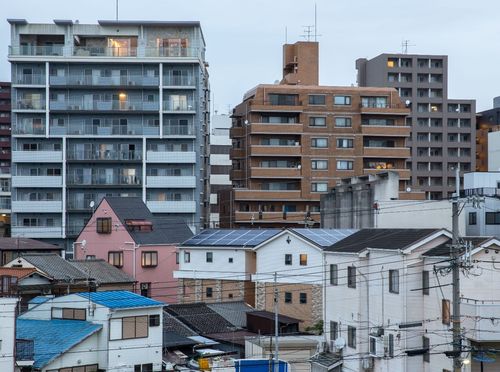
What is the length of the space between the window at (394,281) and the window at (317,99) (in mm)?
44547

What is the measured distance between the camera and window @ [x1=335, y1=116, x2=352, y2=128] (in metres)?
79.1


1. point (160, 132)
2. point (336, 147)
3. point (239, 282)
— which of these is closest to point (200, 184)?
point (160, 132)

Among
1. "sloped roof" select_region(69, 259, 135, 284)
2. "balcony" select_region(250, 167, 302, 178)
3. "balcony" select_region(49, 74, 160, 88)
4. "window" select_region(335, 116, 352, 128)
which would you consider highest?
"balcony" select_region(49, 74, 160, 88)

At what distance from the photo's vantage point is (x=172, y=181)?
76.4 metres

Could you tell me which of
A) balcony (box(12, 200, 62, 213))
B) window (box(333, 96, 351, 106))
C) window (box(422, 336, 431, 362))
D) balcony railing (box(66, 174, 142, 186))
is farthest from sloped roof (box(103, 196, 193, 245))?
window (box(422, 336, 431, 362))

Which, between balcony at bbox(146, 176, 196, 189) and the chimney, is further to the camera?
the chimney

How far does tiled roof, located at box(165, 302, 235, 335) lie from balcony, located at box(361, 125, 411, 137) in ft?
121

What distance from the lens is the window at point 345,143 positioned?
79.1 metres

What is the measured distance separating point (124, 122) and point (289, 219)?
753 inches

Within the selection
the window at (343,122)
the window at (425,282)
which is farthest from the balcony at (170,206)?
the window at (425,282)

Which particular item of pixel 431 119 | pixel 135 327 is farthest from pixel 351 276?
pixel 431 119

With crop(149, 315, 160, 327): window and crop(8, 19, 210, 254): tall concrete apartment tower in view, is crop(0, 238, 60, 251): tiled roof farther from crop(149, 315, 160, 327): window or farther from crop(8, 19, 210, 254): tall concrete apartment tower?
crop(8, 19, 210, 254): tall concrete apartment tower

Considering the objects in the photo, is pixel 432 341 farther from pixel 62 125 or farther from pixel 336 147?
pixel 62 125

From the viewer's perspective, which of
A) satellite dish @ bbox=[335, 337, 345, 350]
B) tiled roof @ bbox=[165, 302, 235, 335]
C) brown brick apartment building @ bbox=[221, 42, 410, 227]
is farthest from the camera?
brown brick apartment building @ bbox=[221, 42, 410, 227]
